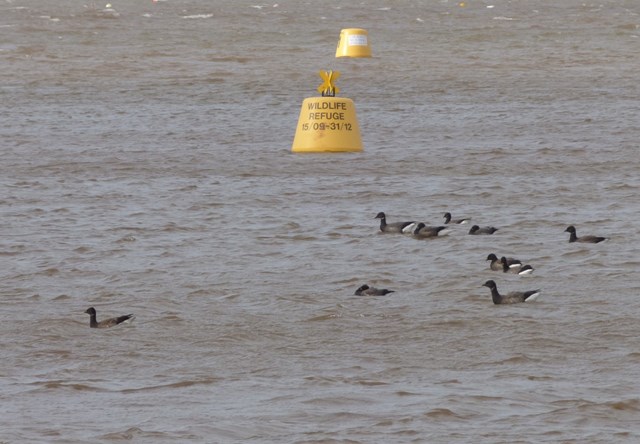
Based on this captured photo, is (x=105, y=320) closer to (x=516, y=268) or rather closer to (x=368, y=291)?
(x=368, y=291)

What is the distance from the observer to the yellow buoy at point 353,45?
33906 mm

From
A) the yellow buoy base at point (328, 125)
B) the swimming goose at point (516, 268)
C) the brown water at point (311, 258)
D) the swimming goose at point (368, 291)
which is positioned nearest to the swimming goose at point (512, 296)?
the brown water at point (311, 258)

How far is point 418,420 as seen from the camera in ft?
27.9

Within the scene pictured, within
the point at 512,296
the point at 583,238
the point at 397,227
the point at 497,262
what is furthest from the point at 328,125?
the point at 512,296

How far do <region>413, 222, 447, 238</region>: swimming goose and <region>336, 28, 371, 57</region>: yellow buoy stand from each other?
64.7ft

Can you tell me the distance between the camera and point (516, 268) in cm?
1252

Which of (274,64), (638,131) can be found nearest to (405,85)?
(274,64)

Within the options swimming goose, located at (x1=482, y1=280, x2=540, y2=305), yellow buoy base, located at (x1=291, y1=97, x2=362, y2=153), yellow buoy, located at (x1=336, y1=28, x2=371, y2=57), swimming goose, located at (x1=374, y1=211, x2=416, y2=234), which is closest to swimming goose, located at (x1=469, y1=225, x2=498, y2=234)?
swimming goose, located at (x1=374, y1=211, x2=416, y2=234)

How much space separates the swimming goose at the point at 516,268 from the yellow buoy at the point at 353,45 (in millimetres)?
21266

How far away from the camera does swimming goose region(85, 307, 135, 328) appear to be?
429 inches

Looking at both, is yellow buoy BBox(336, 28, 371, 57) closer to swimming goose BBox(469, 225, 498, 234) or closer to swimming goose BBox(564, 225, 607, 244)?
swimming goose BBox(469, 225, 498, 234)

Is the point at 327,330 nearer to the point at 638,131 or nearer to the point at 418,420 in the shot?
the point at 418,420

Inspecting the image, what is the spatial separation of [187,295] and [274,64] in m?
20.7

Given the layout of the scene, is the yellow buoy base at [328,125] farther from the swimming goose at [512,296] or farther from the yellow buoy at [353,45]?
the yellow buoy at [353,45]
